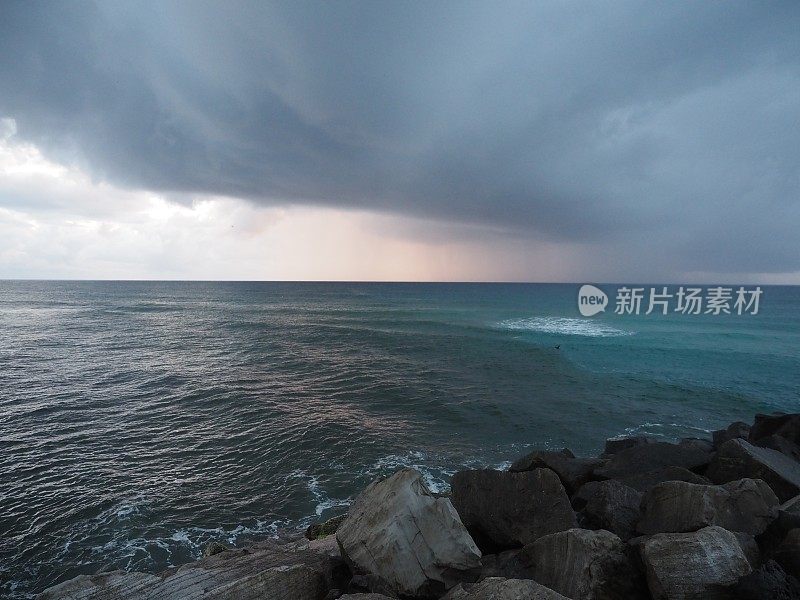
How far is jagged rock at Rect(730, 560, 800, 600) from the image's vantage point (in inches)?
247

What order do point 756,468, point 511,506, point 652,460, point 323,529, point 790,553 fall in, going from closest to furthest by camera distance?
1. point 790,553
2. point 511,506
3. point 756,468
4. point 323,529
5. point 652,460

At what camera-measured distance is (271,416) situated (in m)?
26.7

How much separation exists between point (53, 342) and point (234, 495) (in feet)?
162

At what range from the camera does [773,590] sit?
6.31 metres

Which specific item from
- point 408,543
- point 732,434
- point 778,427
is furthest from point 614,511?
point 732,434

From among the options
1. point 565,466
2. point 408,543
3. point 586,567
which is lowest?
point 565,466

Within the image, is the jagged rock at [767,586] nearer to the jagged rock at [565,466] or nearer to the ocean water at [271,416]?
the jagged rock at [565,466]

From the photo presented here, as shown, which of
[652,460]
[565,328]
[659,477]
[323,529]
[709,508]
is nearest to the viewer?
[709,508]

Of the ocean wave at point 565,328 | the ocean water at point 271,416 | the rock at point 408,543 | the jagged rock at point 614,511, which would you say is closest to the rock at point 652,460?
the jagged rock at point 614,511

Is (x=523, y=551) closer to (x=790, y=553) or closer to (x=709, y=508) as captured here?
(x=709, y=508)

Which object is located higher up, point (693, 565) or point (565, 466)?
point (693, 565)

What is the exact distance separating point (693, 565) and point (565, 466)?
25.8ft

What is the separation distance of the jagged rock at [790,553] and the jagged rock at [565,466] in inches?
250

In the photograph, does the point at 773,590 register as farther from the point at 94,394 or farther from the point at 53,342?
the point at 53,342
